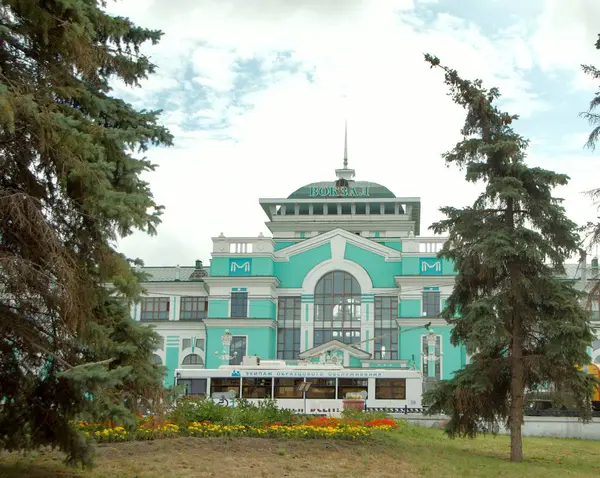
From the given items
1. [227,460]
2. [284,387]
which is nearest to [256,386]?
[284,387]

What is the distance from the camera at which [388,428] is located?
22.7 meters

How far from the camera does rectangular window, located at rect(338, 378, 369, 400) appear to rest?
35.8 meters

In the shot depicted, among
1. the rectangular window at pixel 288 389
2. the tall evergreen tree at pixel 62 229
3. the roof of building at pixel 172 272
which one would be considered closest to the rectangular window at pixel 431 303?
the roof of building at pixel 172 272

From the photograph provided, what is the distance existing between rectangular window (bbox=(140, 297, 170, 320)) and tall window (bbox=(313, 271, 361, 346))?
37.8 ft

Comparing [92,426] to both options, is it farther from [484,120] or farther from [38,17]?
[484,120]

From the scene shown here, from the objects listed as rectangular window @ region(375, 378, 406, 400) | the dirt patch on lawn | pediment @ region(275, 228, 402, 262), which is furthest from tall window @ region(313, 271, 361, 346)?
the dirt patch on lawn

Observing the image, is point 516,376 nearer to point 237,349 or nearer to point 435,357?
point 435,357

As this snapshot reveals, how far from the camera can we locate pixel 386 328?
52281 mm

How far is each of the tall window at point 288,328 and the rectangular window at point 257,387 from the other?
680 inches

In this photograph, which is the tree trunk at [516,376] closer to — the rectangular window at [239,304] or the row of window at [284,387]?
the row of window at [284,387]

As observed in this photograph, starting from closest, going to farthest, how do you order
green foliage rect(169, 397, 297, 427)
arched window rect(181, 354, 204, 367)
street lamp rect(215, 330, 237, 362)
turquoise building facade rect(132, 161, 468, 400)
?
green foliage rect(169, 397, 297, 427) → street lamp rect(215, 330, 237, 362) → turquoise building facade rect(132, 161, 468, 400) → arched window rect(181, 354, 204, 367)

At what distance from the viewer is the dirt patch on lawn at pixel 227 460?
13164 mm

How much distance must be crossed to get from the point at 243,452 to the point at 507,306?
7.89 metres

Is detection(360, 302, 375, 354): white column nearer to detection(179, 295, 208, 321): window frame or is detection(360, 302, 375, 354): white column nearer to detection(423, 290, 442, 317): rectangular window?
detection(423, 290, 442, 317): rectangular window
